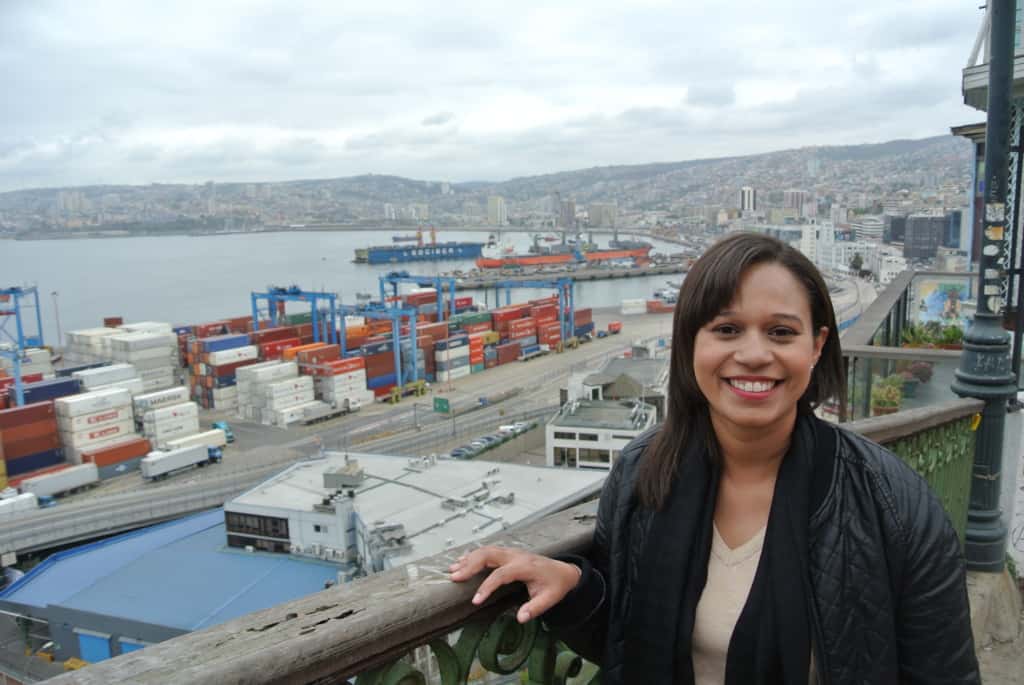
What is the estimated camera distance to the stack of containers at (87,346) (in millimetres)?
28672

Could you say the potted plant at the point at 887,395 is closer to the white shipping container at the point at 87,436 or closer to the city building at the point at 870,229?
the white shipping container at the point at 87,436

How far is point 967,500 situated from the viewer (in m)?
2.66

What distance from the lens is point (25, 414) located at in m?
19.1

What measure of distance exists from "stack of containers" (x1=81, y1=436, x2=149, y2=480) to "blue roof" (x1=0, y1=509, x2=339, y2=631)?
24.3 ft

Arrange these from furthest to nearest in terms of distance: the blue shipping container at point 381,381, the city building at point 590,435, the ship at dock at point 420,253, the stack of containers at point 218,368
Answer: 1. the ship at dock at point 420,253
2. the blue shipping container at point 381,381
3. the stack of containers at point 218,368
4. the city building at point 590,435

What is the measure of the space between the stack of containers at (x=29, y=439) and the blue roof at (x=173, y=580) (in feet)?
28.4

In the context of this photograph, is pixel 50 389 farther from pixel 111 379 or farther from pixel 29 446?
pixel 29 446

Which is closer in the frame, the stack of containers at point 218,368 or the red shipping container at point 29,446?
the red shipping container at point 29,446

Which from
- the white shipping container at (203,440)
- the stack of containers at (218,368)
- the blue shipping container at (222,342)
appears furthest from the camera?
the blue shipping container at (222,342)

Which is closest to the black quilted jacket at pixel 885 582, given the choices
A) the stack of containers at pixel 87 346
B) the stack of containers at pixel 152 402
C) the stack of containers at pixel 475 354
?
the stack of containers at pixel 152 402

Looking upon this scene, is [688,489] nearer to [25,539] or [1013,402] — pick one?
[1013,402]

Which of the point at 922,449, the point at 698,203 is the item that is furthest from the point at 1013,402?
the point at 698,203

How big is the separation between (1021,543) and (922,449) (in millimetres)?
1262

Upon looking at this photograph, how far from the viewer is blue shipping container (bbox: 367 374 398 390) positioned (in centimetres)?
2558
